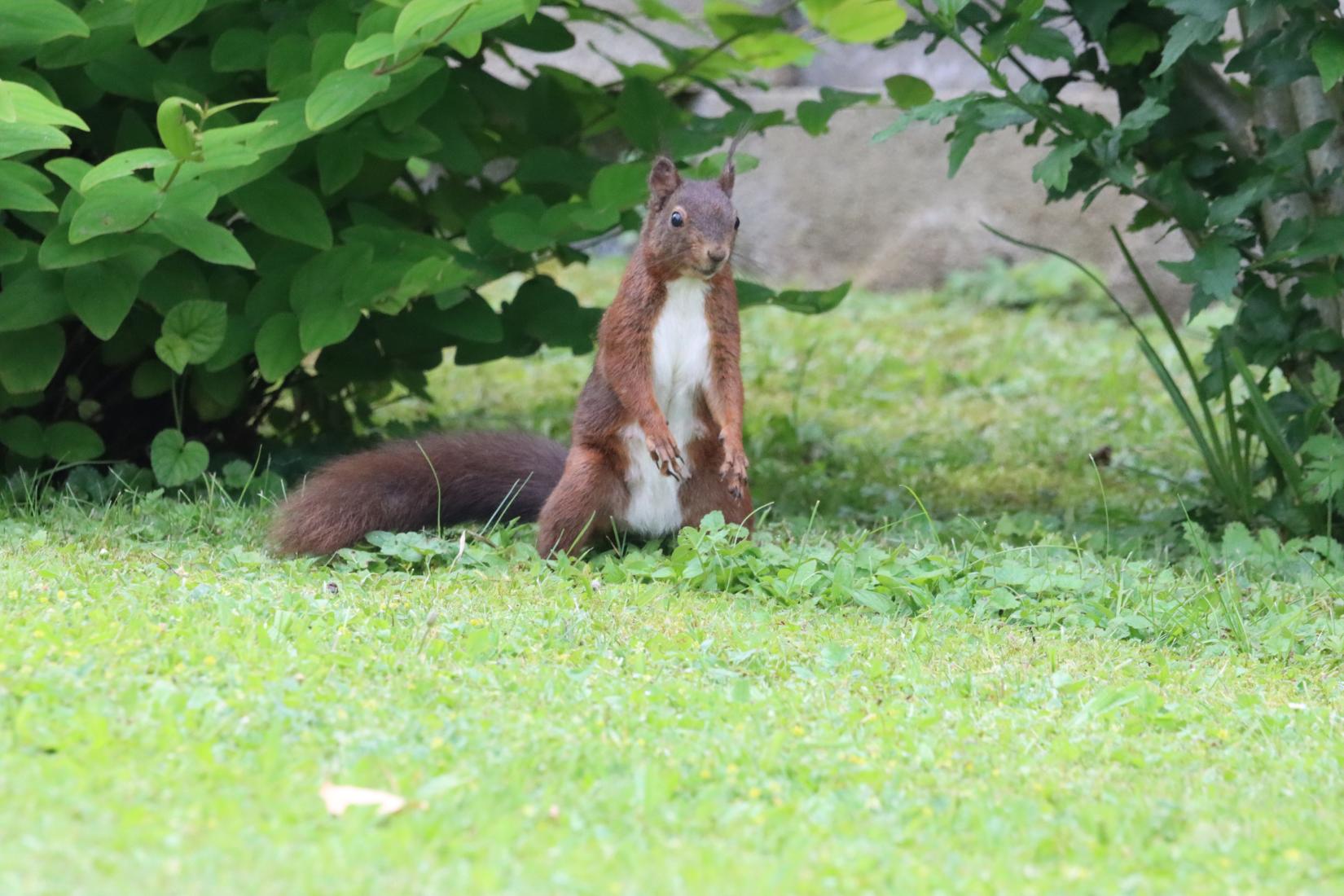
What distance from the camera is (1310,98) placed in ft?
16.2

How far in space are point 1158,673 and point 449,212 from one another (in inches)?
118

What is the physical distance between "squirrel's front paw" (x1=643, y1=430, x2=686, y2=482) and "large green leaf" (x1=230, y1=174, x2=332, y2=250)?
1241mm

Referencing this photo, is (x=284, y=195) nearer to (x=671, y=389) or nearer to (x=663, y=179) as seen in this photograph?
(x=663, y=179)

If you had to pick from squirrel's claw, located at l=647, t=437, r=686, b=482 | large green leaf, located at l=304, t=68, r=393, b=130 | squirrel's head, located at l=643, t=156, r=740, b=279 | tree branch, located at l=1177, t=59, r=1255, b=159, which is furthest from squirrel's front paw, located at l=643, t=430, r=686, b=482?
tree branch, located at l=1177, t=59, r=1255, b=159

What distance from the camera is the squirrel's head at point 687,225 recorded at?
4.09m

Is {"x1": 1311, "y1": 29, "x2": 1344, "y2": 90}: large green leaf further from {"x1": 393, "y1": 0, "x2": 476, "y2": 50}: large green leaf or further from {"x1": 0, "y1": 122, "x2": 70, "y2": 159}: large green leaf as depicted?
{"x1": 0, "y1": 122, "x2": 70, "y2": 159}: large green leaf

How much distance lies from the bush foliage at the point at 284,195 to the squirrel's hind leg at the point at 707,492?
3.05 feet

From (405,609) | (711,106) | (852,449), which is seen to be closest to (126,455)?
(405,609)

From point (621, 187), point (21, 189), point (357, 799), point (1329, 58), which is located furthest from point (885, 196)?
point (357, 799)

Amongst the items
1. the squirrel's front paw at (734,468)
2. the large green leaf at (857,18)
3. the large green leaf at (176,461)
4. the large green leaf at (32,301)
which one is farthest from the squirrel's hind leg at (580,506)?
the large green leaf at (857,18)

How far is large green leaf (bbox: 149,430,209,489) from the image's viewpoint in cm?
483

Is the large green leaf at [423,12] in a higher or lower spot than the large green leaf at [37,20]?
higher

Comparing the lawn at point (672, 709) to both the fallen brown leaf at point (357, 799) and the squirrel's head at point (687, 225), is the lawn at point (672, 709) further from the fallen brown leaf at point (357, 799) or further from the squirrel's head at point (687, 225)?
the squirrel's head at point (687, 225)

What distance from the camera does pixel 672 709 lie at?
9.94ft
